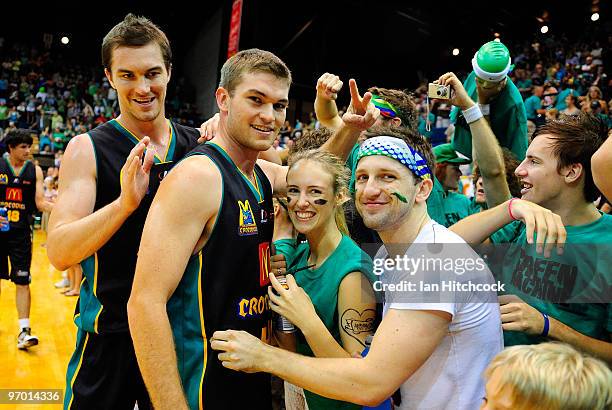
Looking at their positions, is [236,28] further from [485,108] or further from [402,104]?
[485,108]

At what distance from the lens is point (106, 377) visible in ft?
7.38

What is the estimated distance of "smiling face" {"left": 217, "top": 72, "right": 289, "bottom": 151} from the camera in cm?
198

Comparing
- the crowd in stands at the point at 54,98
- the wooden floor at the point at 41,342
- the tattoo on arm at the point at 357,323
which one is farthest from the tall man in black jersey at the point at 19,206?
the crowd in stands at the point at 54,98

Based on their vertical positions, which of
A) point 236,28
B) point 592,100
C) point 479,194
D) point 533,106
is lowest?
point 479,194

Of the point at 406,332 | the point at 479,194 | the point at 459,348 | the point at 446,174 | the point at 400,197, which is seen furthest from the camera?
the point at 446,174

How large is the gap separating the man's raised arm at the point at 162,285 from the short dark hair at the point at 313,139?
1195mm

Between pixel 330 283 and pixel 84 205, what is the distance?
105 centimetres

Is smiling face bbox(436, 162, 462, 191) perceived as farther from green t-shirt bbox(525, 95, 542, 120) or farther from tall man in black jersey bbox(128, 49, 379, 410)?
green t-shirt bbox(525, 95, 542, 120)

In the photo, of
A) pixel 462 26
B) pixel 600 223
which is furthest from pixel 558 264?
pixel 462 26

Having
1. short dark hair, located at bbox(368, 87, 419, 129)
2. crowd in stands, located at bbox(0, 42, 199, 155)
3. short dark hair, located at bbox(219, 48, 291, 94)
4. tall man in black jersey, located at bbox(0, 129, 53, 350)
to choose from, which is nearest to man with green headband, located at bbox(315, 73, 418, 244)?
short dark hair, located at bbox(368, 87, 419, 129)

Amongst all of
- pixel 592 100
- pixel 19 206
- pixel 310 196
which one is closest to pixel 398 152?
pixel 310 196

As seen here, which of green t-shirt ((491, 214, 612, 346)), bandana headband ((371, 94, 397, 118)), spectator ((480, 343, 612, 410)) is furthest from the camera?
bandana headband ((371, 94, 397, 118))

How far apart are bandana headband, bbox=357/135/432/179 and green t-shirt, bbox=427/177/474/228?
1424mm

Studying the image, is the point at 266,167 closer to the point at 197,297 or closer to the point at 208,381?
the point at 197,297
